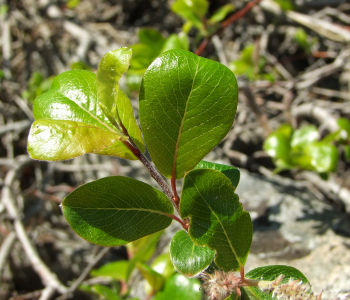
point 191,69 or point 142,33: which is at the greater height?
point 191,69

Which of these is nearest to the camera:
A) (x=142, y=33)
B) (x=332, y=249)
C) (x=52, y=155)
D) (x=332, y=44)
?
(x=52, y=155)

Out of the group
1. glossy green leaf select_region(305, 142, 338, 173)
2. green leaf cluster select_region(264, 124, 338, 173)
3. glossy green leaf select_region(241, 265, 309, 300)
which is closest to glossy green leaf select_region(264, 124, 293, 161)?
green leaf cluster select_region(264, 124, 338, 173)

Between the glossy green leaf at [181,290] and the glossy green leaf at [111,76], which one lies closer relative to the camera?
the glossy green leaf at [111,76]

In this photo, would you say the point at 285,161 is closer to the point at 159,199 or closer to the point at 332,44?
the point at 159,199

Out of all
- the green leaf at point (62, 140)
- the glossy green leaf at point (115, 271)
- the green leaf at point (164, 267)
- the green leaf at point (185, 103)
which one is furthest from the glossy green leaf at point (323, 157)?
the green leaf at point (62, 140)

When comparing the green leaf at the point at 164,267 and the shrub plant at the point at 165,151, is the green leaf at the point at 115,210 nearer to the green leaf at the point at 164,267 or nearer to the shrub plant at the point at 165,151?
the shrub plant at the point at 165,151

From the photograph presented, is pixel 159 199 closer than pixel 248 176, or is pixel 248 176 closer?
pixel 159 199

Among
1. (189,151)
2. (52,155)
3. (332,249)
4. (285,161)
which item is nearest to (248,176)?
(285,161)
